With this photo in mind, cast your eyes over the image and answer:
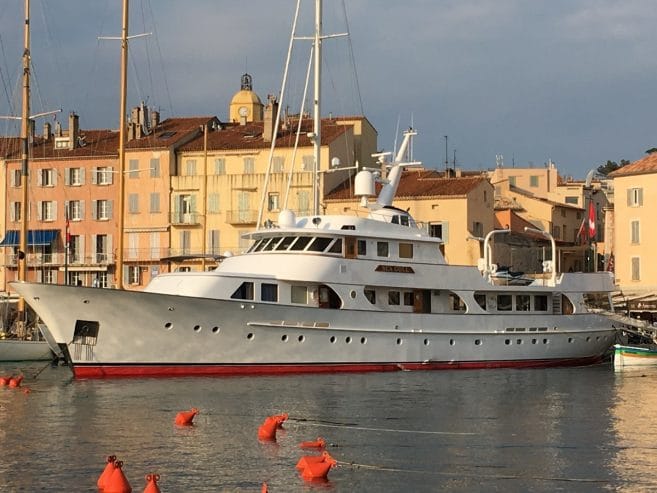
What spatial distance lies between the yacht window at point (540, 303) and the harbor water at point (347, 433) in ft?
19.0

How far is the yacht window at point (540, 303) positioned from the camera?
151 ft

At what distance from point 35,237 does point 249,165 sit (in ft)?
45.2

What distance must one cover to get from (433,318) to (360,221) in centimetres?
456

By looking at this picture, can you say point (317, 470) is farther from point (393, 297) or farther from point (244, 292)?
point (393, 297)

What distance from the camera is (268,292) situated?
129 feet

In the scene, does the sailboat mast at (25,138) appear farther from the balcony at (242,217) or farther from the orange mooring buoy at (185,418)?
the orange mooring buoy at (185,418)

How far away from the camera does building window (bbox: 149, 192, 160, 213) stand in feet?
238

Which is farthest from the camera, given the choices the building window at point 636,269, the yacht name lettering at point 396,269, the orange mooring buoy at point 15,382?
the building window at point 636,269

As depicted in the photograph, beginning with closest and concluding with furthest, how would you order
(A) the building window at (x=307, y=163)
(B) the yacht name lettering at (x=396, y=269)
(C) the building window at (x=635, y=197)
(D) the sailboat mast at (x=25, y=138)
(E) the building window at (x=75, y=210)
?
(B) the yacht name lettering at (x=396, y=269)
(D) the sailboat mast at (x=25, y=138)
(C) the building window at (x=635, y=197)
(A) the building window at (x=307, y=163)
(E) the building window at (x=75, y=210)

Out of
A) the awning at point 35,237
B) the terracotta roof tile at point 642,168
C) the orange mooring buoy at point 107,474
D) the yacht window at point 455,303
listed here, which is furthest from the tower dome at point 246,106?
the orange mooring buoy at point 107,474

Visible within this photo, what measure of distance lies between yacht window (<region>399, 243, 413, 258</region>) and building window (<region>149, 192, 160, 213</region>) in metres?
33.0

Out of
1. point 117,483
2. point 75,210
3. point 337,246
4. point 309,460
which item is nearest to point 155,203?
point 75,210

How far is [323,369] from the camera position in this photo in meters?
40.3

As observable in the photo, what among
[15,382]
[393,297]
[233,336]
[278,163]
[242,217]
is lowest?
[15,382]
